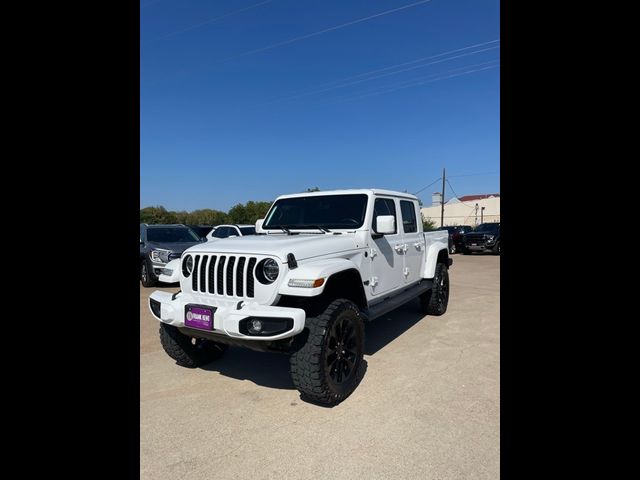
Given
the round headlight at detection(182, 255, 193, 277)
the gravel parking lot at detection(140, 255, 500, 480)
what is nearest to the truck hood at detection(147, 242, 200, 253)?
the gravel parking lot at detection(140, 255, 500, 480)

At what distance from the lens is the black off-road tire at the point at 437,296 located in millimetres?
5898

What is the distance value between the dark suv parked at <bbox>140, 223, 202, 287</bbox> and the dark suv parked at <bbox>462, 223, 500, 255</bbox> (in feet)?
45.2

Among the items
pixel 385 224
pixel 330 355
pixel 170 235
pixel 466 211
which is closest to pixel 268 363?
pixel 330 355

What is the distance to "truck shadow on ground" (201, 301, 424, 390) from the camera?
3604 mm

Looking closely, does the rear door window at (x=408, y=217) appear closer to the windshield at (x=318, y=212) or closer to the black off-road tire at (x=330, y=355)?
the windshield at (x=318, y=212)

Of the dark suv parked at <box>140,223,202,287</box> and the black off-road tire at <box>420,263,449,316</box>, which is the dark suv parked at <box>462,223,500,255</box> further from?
the dark suv parked at <box>140,223,202,287</box>

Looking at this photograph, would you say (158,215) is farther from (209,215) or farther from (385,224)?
(385,224)

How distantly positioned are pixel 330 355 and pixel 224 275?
1134 mm
